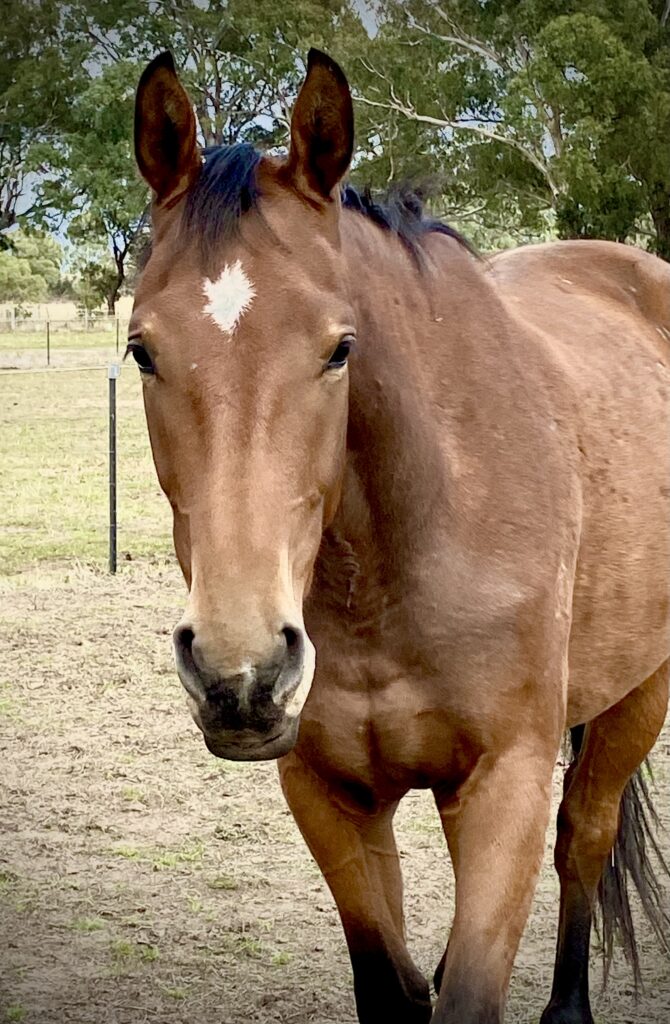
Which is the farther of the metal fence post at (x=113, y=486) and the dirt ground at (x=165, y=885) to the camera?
the metal fence post at (x=113, y=486)

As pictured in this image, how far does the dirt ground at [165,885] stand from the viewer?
3508 millimetres

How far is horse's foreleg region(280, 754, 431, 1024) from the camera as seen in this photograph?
267 centimetres

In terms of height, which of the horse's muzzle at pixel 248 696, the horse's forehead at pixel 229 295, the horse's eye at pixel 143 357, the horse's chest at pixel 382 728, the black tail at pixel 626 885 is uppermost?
the horse's forehead at pixel 229 295

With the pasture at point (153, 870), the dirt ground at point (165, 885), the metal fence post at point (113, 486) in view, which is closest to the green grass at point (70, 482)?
the metal fence post at point (113, 486)

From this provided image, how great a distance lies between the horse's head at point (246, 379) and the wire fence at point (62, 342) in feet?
51.9

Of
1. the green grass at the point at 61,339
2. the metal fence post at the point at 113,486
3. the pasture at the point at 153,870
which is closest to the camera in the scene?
the pasture at the point at 153,870

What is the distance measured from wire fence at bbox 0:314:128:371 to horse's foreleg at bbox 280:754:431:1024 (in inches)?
607

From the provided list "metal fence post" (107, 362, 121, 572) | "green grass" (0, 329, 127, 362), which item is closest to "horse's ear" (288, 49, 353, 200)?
"metal fence post" (107, 362, 121, 572)

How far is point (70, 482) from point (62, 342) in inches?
740

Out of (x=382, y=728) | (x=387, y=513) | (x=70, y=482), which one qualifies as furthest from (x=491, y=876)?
(x=70, y=482)

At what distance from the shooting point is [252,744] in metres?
1.83

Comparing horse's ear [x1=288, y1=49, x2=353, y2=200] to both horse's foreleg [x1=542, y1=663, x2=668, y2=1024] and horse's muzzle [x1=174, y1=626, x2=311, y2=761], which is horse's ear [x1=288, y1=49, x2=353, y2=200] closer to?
horse's muzzle [x1=174, y1=626, x2=311, y2=761]

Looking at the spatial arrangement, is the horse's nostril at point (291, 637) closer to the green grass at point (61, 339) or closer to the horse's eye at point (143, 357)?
the horse's eye at point (143, 357)

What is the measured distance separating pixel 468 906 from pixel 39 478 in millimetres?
10172
